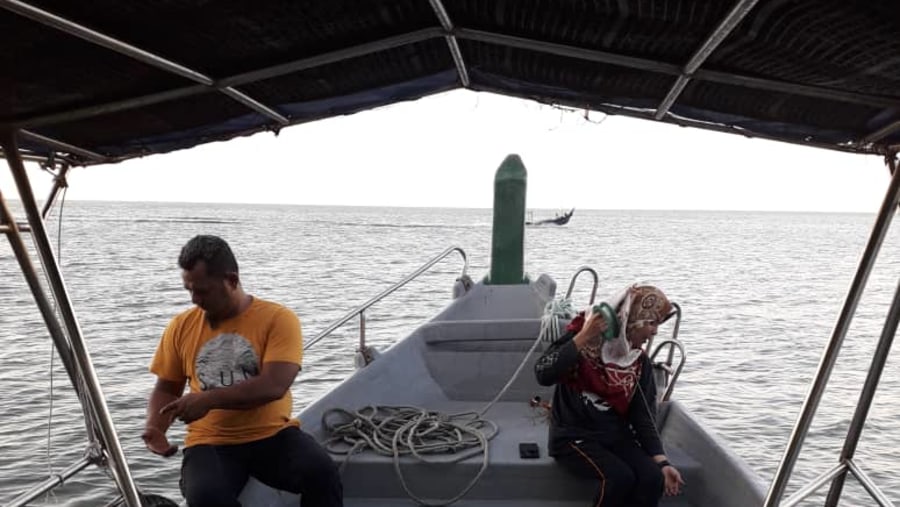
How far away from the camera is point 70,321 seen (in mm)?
2715

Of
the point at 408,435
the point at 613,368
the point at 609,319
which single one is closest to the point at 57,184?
the point at 408,435

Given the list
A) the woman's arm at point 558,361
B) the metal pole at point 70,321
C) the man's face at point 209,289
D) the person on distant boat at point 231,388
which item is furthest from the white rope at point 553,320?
the metal pole at point 70,321

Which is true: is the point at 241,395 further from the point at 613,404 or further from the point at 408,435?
the point at 613,404

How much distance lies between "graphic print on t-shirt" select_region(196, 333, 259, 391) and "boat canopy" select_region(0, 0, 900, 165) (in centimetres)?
111

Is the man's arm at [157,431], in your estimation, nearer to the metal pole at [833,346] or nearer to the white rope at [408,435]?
the white rope at [408,435]

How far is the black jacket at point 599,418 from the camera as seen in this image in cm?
372

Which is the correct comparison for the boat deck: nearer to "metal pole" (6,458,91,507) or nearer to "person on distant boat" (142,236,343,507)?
"person on distant boat" (142,236,343,507)

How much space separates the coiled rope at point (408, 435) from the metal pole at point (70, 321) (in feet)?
4.93

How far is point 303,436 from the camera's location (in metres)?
3.29

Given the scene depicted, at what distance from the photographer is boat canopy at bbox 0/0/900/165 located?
7.00 ft

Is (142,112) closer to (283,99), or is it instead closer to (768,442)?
(283,99)

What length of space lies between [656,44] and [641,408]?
2055mm

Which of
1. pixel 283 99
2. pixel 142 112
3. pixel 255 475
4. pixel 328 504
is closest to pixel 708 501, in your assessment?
pixel 328 504

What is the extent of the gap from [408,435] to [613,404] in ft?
4.25
